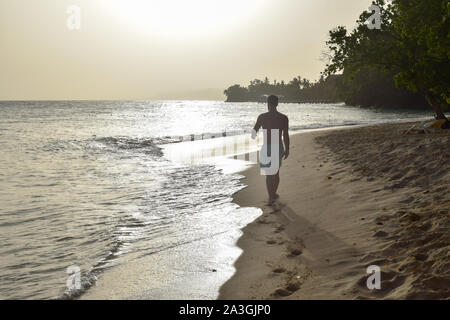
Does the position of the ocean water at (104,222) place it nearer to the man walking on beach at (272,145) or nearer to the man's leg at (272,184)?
the man's leg at (272,184)

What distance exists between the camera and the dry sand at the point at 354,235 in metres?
3.80

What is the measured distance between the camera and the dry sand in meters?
3.80

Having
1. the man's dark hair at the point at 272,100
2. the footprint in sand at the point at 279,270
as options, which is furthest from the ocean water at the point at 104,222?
the man's dark hair at the point at 272,100

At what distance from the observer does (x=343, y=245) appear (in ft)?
16.2

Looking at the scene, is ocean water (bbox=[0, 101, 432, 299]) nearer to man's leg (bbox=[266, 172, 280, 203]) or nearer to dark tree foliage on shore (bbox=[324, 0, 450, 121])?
man's leg (bbox=[266, 172, 280, 203])

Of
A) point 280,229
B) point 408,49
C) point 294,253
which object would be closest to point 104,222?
point 280,229

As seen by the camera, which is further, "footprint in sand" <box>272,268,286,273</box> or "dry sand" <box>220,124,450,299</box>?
"footprint in sand" <box>272,268,286,273</box>

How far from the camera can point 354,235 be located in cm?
522

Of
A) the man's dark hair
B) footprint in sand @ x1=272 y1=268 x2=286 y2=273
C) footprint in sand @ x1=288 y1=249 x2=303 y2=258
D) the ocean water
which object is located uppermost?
the man's dark hair

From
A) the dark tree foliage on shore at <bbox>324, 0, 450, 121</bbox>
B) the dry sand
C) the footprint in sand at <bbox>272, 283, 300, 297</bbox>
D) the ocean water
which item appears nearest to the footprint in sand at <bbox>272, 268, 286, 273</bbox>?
the dry sand

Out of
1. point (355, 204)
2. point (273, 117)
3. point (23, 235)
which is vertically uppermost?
point (273, 117)

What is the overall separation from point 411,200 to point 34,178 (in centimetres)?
1231
